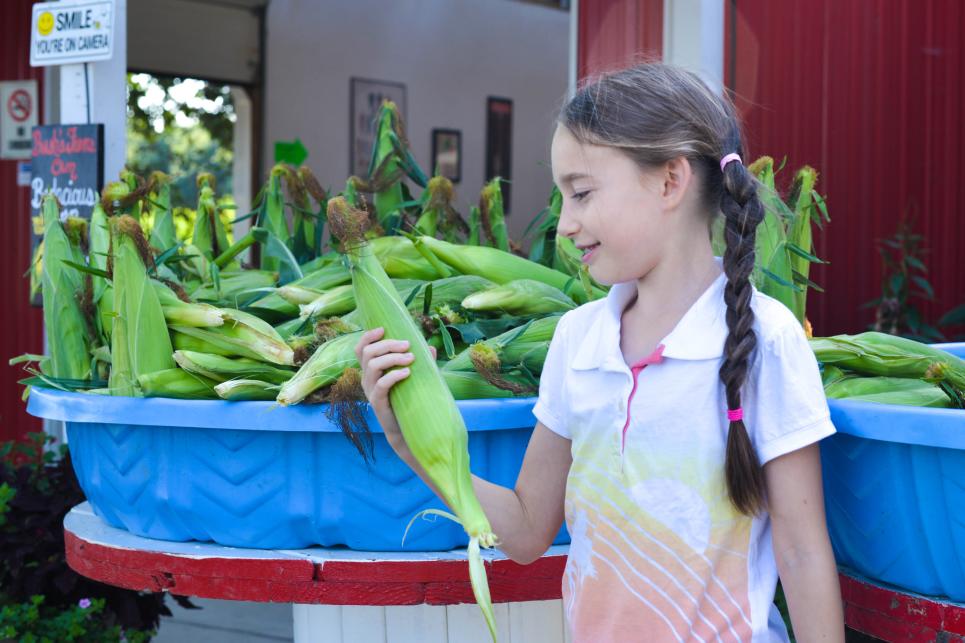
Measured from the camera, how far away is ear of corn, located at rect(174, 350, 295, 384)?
5.24 feet

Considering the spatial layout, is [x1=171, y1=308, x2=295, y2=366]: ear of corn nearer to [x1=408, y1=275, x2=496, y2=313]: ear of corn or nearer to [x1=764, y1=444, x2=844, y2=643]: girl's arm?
[x1=408, y1=275, x2=496, y2=313]: ear of corn

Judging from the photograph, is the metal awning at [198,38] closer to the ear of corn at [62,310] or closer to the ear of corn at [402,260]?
the ear of corn at [62,310]

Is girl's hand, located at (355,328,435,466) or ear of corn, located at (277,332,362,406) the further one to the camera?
ear of corn, located at (277,332,362,406)

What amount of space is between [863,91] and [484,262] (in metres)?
2.52

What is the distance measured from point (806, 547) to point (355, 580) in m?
0.65

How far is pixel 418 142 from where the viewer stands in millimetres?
8484

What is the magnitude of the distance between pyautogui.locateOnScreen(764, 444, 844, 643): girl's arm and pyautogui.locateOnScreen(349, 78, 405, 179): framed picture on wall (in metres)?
6.94

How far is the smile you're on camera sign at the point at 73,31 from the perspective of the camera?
9.00 feet

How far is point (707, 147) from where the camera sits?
119 centimetres

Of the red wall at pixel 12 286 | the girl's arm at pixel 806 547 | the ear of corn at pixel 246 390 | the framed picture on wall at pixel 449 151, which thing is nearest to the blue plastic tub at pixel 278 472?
the ear of corn at pixel 246 390

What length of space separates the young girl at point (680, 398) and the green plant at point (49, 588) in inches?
67.4

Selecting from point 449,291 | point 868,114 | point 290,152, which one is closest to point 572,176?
point 449,291

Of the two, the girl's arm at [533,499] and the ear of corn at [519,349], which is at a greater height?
the ear of corn at [519,349]

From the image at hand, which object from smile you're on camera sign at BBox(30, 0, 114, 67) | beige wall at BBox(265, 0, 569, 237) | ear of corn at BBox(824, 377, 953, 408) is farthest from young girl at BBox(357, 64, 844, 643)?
beige wall at BBox(265, 0, 569, 237)
